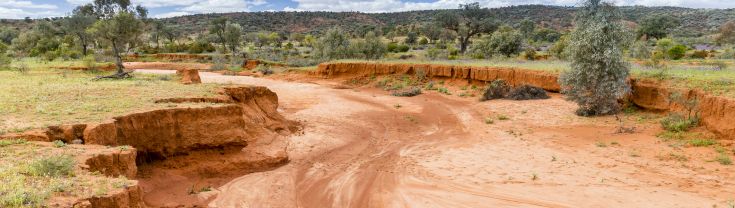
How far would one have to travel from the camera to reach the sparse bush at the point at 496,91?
23906 millimetres

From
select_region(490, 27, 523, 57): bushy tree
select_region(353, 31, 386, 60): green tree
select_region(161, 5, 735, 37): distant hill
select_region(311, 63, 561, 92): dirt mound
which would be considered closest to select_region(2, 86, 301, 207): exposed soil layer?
select_region(311, 63, 561, 92): dirt mound

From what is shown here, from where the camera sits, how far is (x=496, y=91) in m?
24.1

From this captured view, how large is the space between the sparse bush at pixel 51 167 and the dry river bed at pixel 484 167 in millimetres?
3623

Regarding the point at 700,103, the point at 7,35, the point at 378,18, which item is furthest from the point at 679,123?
the point at 378,18

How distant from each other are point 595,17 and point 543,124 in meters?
4.25

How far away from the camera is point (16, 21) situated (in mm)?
96562

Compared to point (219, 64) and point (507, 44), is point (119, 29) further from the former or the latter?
point (507, 44)

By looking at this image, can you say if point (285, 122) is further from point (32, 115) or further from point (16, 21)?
point (16, 21)

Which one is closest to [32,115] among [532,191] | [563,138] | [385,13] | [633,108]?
[532,191]

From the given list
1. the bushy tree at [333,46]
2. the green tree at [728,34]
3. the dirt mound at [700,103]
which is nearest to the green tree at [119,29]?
the bushy tree at [333,46]

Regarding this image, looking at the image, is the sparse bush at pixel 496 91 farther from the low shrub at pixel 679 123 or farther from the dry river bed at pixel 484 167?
the low shrub at pixel 679 123

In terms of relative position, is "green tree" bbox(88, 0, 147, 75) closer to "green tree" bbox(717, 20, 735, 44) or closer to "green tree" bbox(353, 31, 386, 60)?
"green tree" bbox(353, 31, 386, 60)

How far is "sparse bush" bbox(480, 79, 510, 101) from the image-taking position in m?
23.9

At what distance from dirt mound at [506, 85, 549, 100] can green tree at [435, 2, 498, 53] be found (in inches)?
967
